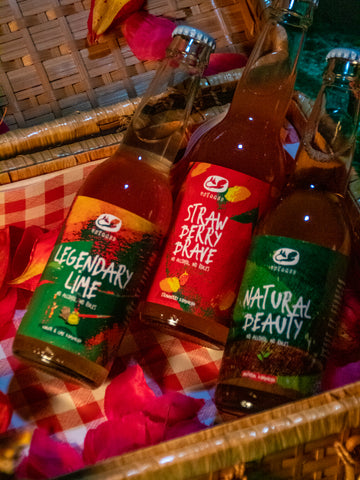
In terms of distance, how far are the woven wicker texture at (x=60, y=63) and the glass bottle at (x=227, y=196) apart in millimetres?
240

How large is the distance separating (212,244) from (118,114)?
1.06 feet

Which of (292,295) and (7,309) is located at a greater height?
(292,295)

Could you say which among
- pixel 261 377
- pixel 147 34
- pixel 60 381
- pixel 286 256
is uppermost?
pixel 147 34

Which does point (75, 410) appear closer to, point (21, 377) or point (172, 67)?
point (21, 377)

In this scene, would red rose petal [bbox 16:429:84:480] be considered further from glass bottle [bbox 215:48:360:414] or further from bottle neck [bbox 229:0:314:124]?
bottle neck [bbox 229:0:314:124]

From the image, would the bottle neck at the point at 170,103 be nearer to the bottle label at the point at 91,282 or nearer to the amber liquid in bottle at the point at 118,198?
the amber liquid in bottle at the point at 118,198

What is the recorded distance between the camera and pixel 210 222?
0.73m

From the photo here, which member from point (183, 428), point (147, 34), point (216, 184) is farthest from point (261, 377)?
point (147, 34)

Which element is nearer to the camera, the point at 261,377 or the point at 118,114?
the point at 261,377

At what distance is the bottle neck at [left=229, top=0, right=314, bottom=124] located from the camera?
79 centimetres

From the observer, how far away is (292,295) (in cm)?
66

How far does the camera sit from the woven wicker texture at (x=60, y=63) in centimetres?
101

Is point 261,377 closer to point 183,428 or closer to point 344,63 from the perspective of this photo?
point 183,428

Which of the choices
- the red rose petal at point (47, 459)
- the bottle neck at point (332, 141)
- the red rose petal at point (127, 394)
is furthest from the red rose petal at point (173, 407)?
the bottle neck at point (332, 141)
